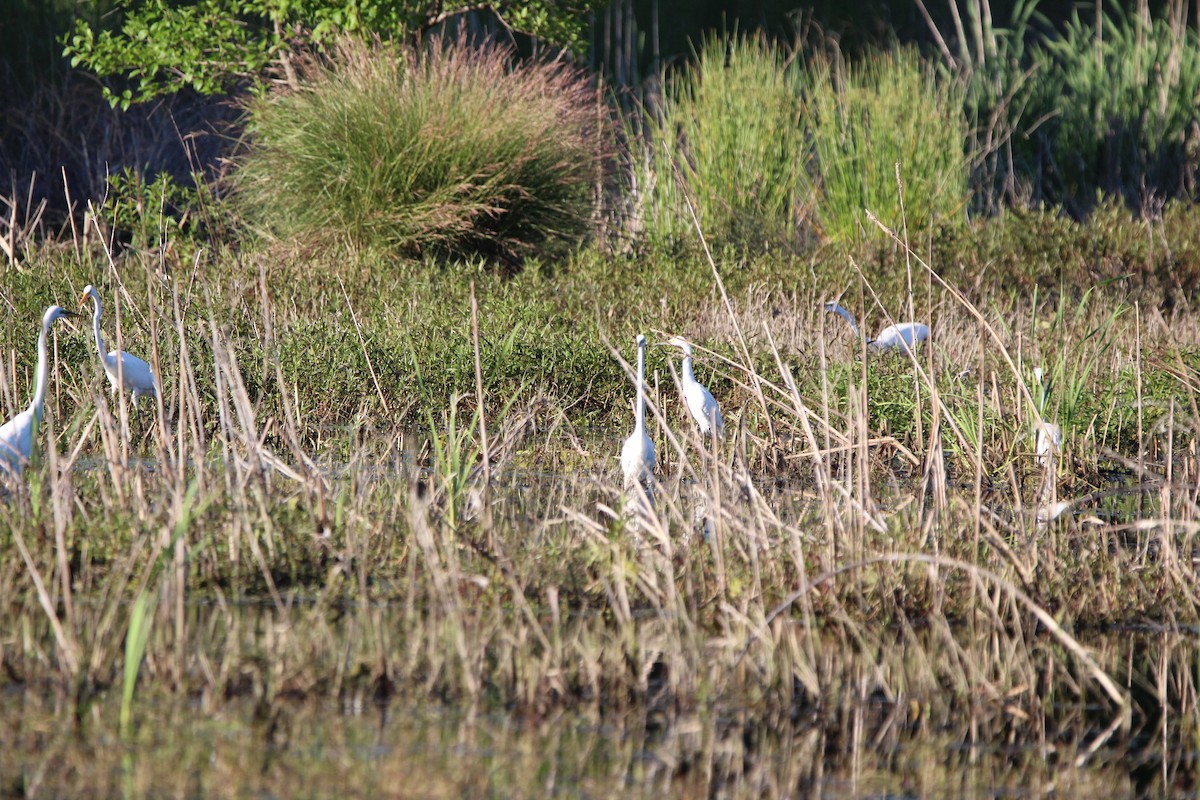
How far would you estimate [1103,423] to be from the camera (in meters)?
6.30

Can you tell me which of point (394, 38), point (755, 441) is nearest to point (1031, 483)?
point (755, 441)

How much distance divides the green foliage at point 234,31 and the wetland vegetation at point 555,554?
3.94 ft

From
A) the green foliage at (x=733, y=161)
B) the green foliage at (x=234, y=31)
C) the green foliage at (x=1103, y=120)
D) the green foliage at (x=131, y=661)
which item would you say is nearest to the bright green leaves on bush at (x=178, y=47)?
the green foliage at (x=234, y=31)

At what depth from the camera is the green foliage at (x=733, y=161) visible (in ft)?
33.9

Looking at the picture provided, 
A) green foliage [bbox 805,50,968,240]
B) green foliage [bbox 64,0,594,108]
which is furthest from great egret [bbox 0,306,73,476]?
green foliage [bbox 805,50,968,240]

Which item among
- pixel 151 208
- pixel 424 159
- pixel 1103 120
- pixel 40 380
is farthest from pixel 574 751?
pixel 1103 120

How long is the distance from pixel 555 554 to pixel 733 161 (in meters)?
7.00

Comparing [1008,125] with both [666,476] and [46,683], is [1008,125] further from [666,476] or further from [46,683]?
[46,683]

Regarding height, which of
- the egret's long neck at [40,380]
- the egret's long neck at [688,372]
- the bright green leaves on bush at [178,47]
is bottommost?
the egret's long neck at [688,372]

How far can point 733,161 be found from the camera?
10.7 m

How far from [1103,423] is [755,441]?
1575 millimetres

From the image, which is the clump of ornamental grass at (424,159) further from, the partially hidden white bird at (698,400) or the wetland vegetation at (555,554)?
the partially hidden white bird at (698,400)

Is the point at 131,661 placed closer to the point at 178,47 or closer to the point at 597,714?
the point at 597,714

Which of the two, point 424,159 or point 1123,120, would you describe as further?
point 1123,120
